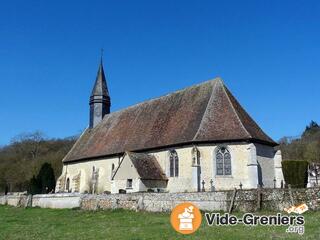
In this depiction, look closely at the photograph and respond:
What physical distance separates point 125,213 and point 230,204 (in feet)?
18.6

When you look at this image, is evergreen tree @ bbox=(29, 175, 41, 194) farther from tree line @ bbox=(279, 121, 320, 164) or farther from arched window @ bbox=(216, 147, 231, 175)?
tree line @ bbox=(279, 121, 320, 164)

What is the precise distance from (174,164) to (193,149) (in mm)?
2411

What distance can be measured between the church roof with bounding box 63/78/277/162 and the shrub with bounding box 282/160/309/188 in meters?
5.61

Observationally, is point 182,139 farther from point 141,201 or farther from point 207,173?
point 141,201

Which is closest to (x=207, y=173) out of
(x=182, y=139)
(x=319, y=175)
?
(x=182, y=139)

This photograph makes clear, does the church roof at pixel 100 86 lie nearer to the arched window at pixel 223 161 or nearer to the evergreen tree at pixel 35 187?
the evergreen tree at pixel 35 187

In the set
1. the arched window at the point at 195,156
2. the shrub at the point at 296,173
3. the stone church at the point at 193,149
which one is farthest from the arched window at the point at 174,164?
the shrub at the point at 296,173

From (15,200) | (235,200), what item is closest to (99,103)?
(15,200)

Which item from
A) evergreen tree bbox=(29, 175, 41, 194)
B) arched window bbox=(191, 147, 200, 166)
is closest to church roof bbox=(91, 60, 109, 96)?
evergreen tree bbox=(29, 175, 41, 194)

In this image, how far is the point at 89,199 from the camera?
73.6ft

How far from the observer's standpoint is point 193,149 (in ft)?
80.0

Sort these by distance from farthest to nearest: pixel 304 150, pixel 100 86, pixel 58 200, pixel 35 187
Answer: pixel 304 150 → pixel 100 86 → pixel 35 187 → pixel 58 200

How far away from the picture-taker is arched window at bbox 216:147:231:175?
79.6 feet

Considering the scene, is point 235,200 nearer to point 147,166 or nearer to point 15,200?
point 147,166
